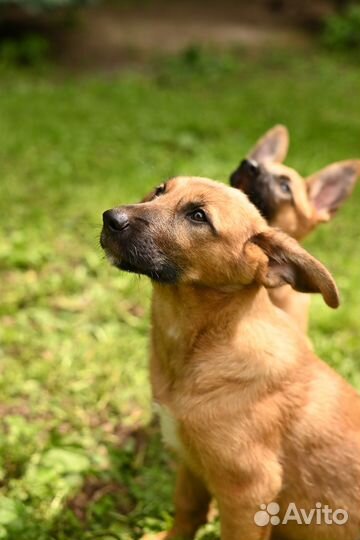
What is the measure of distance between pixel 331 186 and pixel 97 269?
1943 mm

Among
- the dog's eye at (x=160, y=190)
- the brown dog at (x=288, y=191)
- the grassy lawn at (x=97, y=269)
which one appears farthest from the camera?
the brown dog at (x=288, y=191)

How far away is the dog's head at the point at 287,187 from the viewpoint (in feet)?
15.1

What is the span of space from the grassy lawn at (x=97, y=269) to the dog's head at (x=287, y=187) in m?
0.89

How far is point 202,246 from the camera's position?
10.1 feet

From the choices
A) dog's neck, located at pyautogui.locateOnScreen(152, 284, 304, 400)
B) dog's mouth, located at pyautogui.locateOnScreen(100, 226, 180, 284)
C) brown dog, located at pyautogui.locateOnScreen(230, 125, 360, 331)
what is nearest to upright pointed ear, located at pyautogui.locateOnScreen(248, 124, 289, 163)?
brown dog, located at pyautogui.locateOnScreen(230, 125, 360, 331)

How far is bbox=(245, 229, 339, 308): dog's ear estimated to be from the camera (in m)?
2.98

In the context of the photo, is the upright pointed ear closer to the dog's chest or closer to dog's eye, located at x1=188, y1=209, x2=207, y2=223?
dog's eye, located at x1=188, y1=209, x2=207, y2=223

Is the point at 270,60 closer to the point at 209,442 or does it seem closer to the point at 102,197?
the point at 102,197

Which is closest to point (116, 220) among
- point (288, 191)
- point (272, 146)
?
point (288, 191)

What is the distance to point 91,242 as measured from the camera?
592cm

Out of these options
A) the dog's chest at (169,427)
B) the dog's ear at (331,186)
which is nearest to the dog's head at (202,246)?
the dog's chest at (169,427)

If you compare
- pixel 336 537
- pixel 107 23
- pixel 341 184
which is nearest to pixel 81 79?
pixel 107 23

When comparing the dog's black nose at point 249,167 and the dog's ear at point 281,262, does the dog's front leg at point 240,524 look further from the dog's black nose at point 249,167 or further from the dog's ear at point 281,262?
the dog's black nose at point 249,167

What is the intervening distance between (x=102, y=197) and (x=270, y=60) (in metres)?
6.68
